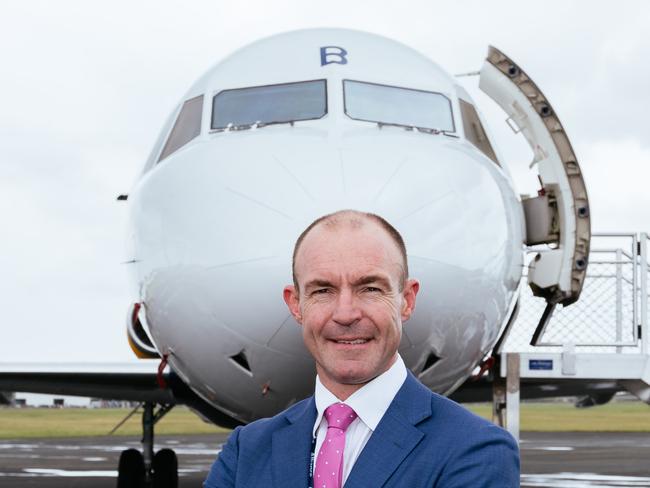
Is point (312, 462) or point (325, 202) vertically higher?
point (325, 202)

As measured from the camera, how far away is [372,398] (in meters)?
2.29

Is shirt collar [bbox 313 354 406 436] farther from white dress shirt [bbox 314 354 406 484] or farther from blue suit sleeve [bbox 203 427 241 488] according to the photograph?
blue suit sleeve [bbox 203 427 241 488]

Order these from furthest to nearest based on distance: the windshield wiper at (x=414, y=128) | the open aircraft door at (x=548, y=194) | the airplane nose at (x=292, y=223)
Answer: the open aircraft door at (x=548, y=194) < the windshield wiper at (x=414, y=128) < the airplane nose at (x=292, y=223)

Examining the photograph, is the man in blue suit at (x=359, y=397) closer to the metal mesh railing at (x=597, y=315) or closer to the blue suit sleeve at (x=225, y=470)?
the blue suit sleeve at (x=225, y=470)

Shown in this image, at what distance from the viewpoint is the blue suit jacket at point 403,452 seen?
2119 millimetres

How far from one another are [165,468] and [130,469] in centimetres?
46

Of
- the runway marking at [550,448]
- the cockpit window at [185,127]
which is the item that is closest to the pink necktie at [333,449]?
the cockpit window at [185,127]

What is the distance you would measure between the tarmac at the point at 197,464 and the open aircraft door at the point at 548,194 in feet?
22.1

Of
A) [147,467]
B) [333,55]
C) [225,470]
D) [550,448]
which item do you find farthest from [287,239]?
[550,448]

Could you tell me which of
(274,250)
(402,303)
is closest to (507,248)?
(274,250)

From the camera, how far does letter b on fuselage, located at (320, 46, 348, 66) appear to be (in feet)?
24.9

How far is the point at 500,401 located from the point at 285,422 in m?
5.95

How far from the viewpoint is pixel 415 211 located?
18.9 ft

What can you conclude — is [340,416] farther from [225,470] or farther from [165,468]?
[165,468]
